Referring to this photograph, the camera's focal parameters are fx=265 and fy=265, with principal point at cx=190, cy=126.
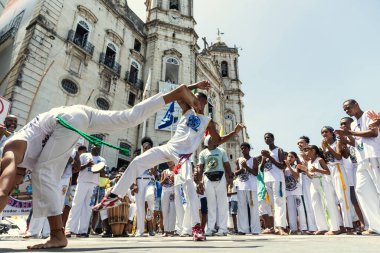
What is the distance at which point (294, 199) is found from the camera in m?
6.10

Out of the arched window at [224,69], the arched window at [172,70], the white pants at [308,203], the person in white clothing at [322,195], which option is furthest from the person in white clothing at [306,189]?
the arched window at [224,69]

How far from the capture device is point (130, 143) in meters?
20.5

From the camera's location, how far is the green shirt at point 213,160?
5.38 m

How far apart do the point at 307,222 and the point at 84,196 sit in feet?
16.3

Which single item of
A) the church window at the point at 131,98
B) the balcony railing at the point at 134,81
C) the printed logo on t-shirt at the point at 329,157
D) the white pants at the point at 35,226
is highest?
the balcony railing at the point at 134,81

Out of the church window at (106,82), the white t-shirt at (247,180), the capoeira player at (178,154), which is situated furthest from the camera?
the church window at (106,82)

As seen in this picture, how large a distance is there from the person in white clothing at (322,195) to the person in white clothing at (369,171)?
86 centimetres

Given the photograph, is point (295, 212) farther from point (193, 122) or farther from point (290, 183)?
point (193, 122)

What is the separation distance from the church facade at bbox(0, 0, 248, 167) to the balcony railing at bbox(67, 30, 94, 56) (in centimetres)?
7

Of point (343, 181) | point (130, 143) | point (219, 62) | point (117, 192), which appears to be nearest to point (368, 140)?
point (343, 181)

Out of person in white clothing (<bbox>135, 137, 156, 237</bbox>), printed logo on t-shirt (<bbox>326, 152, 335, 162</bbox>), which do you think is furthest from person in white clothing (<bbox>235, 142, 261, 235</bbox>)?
person in white clothing (<bbox>135, 137, 156, 237</bbox>)

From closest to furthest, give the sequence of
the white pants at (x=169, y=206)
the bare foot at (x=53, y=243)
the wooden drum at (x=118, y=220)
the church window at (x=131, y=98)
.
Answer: the bare foot at (x=53, y=243)
the wooden drum at (x=118, y=220)
the white pants at (x=169, y=206)
the church window at (x=131, y=98)

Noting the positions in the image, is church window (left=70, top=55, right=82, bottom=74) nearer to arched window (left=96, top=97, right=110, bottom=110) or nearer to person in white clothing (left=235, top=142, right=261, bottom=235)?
arched window (left=96, top=97, right=110, bottom=110)

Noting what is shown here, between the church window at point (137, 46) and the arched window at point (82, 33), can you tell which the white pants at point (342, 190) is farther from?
the church window at point (137, 46)
